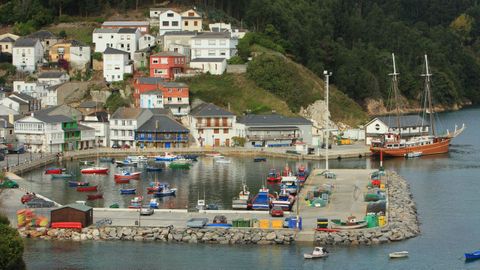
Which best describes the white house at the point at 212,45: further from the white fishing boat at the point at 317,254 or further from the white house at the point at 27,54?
the white fishing boat at the point at 317,254

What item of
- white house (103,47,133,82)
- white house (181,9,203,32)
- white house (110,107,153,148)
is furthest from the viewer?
white house (181,9,203,32)

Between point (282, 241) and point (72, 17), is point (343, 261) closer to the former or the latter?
point (282, 241)

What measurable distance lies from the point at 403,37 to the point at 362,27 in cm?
625

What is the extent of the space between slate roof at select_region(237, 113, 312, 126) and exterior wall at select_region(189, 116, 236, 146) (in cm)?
69

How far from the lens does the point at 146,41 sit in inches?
2714

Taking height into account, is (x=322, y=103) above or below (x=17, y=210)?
above

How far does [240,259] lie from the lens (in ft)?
98.7

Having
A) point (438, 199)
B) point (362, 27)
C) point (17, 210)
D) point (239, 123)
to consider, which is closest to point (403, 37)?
point (362, 27)

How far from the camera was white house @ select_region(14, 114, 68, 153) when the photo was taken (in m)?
55.1

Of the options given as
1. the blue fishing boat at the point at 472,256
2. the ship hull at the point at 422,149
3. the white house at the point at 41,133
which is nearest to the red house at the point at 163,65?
the white house at the point at 41,133

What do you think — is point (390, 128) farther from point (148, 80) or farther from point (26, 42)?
point (26, 42)

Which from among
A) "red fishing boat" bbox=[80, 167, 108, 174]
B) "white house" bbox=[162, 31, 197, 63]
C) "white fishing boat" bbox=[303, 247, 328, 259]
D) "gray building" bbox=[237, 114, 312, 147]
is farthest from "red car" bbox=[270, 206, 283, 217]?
"white house" bbox=[162, 31, 197, 63]

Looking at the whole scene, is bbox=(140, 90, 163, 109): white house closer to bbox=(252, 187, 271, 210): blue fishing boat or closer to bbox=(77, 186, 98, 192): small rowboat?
bbox=(77, 186, 98, 192): small rowboat

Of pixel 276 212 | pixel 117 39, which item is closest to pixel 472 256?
pixel 276 212
